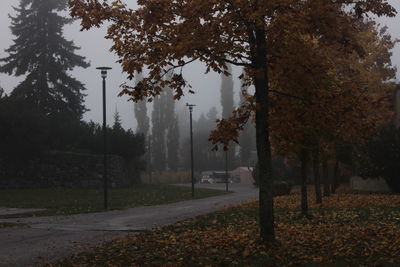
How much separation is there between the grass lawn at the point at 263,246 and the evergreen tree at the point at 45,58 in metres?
31.9

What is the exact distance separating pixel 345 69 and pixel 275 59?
33.1 ft

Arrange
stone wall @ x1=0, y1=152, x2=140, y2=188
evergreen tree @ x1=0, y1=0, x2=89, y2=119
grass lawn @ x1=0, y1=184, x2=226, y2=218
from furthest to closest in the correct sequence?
evergreen tree @ x1=0, y1=0, x2=89, y2=119 → stone wall @ x1=0, y1=152, x2=140, y2=188 → grass lawn @ x1=0, y1=184, x2=226, y2=218

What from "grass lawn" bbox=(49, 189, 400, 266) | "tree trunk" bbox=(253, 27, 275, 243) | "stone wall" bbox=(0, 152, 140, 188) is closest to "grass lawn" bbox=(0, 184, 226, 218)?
"stone wall" bbox=(0, 152, 140, 188)

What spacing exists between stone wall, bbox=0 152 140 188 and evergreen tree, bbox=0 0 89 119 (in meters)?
7.06

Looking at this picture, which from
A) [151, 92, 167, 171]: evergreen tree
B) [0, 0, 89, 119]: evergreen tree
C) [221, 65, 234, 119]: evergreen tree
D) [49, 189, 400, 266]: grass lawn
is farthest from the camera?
[221, 65, 234, 119]: evergreen tree

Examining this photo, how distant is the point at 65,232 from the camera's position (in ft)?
46.6

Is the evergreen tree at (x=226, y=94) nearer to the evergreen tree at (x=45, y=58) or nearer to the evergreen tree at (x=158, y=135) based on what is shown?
the evergreen tree at (x=158, y=135)

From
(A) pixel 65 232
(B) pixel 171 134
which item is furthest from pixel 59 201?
(B) pixel 171 134

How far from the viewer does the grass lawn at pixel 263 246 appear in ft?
25.1

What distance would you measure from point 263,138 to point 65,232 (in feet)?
25.3

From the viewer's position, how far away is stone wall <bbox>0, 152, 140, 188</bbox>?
33250 mm

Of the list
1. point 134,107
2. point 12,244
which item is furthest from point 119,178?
point 134,107

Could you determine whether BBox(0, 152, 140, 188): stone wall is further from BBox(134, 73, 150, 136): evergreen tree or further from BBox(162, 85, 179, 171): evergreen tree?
BBox(134, 73, 150, 136): evergreen tree

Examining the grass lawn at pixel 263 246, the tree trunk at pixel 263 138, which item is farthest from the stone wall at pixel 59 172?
the tree trunk at pixel 263 138
